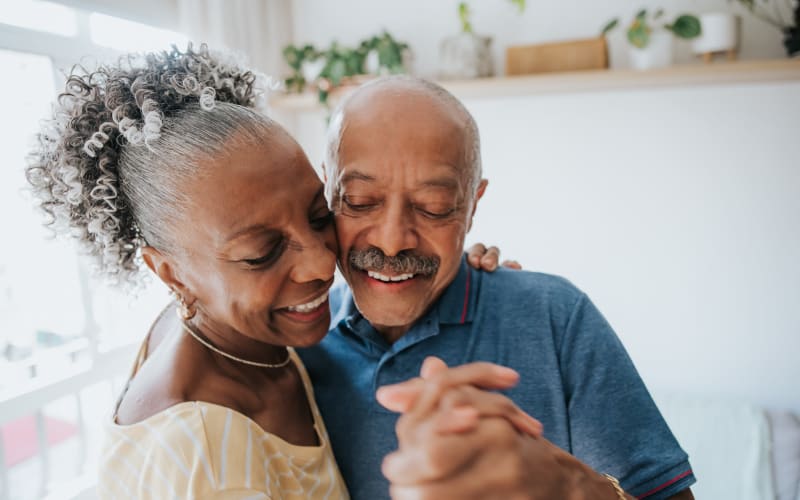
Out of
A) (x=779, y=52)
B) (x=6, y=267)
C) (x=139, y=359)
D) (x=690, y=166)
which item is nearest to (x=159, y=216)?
(x=139, y=359)

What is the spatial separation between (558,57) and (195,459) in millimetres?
2452

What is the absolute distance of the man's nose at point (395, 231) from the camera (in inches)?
39.1

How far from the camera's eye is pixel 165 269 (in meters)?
0.96

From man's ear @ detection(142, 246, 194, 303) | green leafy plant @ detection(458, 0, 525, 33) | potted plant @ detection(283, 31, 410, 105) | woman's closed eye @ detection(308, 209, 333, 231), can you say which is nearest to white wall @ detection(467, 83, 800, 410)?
green leafy plant @ detection(458, 0, 525, 33)

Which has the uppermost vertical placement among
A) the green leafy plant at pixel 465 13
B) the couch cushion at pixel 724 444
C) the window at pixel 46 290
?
the green leafy plant at pixel 465 13

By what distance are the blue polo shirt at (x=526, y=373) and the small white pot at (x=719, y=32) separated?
1.86 m

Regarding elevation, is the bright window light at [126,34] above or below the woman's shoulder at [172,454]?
above

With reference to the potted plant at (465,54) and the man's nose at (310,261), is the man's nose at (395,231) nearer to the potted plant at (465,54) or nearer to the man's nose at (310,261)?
the man's nose at (310,261)

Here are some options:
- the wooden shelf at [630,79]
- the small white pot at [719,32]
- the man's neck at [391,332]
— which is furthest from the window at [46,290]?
the small white pot at [719,32]

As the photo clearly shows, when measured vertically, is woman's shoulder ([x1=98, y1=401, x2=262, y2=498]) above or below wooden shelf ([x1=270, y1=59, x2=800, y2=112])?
below

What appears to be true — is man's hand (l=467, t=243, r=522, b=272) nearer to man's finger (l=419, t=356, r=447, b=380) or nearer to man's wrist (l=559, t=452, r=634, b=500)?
man's wrist (l=559, t=452, r=634, b=500)

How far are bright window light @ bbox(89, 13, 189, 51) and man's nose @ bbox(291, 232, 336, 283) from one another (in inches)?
65.8

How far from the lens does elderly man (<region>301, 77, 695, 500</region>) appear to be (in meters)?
0.97

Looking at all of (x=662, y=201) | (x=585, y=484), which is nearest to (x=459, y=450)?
(x=585, y=484)
